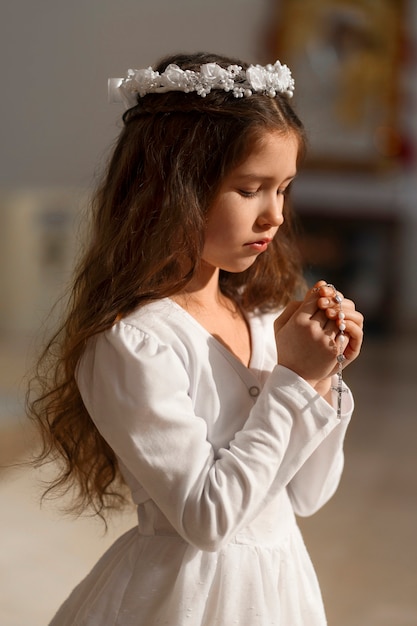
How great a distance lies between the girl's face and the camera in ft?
3.88

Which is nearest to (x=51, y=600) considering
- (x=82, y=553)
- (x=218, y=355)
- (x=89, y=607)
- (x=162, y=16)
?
(x=82, y=553)

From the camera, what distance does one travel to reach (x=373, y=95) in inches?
246

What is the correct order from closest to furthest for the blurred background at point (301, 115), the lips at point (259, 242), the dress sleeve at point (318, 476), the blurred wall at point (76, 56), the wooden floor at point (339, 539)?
the lips at point (259, 242) < the dress sleeve at point (318, 476) < the wooden floor at point (339, 539) < the blurred background at point (301, 115) < the blurred wall at point (76, 56)

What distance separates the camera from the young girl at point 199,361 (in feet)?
3.72

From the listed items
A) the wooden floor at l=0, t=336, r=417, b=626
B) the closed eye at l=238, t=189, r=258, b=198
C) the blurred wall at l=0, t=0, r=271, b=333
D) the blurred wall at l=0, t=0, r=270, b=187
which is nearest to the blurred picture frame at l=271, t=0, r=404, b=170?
the blurred wall at l=0, t=0, r=271, b=333

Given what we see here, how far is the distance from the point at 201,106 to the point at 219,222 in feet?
0.49

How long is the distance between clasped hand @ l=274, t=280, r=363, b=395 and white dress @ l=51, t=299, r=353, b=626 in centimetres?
2

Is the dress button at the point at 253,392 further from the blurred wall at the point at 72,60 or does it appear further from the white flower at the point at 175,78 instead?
the blurred wall at the point at 72,60

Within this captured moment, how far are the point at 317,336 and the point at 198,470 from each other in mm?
219

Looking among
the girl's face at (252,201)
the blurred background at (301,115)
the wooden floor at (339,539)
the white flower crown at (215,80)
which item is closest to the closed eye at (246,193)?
the girl's face at (252,201)

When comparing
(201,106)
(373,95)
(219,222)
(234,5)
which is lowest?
(373,95)

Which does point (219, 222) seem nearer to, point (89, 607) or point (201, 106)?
point (201, 106)

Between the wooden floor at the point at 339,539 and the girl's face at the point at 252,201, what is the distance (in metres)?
1.25

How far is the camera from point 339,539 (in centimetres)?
270
